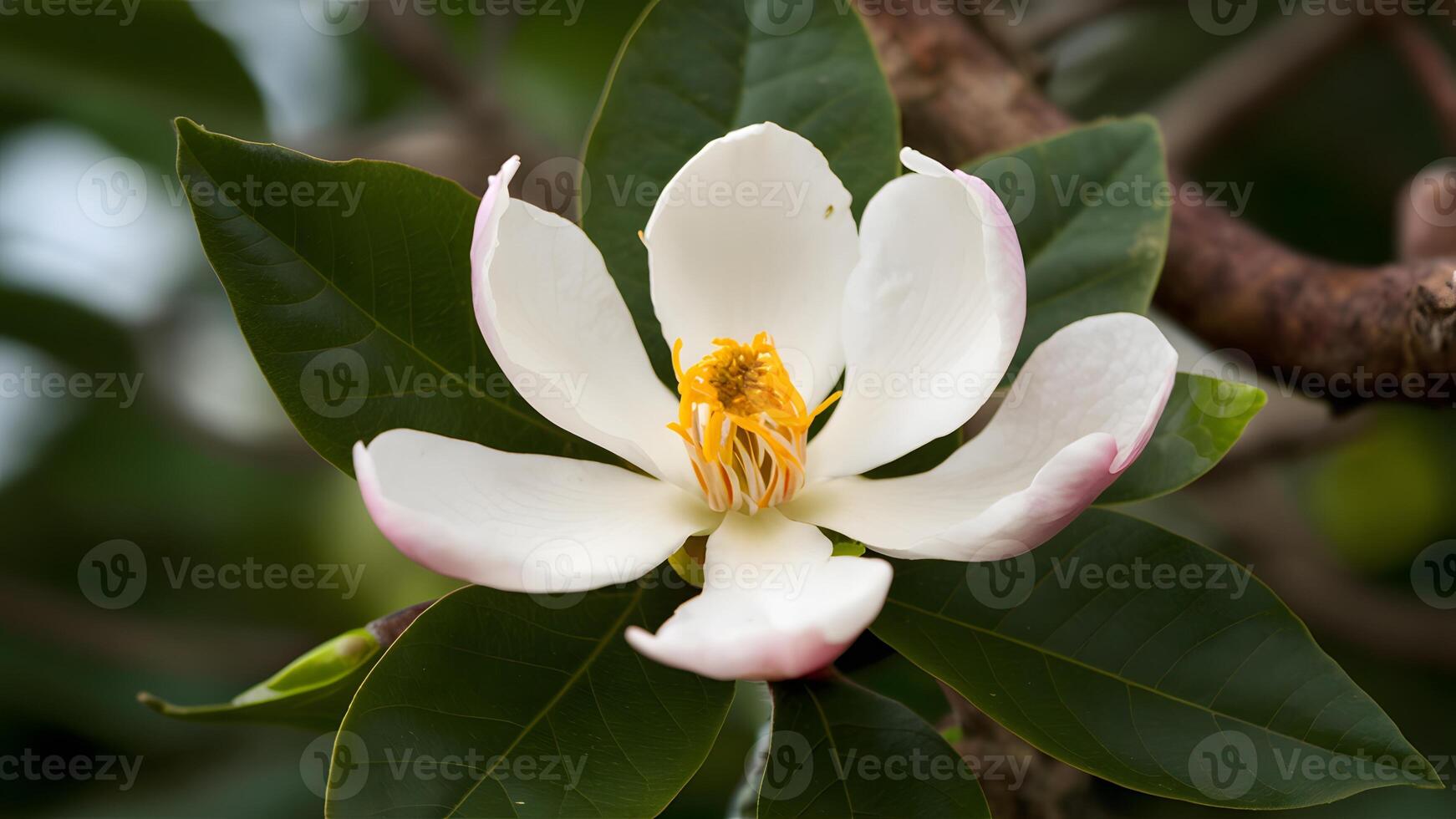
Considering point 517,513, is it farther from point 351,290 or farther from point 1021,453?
point 1021,453

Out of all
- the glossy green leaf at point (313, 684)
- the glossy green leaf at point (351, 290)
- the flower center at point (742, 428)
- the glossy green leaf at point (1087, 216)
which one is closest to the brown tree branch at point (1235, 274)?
the glossy green leaf at point (1087, 216)

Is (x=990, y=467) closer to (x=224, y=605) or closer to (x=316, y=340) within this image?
(x=316, y=340)

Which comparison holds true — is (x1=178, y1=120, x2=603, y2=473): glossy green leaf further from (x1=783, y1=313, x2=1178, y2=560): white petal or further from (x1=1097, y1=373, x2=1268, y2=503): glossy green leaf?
(x1=1097, y1=373, x2=1268, y2=503): glossy green leaf

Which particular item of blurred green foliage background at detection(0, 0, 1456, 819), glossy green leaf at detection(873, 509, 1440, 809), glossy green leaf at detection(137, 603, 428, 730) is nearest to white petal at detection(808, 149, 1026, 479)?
glossy green leaf at detection(873, 509, 1440, 809)

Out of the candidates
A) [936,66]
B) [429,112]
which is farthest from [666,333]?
[429,112]

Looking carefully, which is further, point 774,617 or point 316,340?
point 316,340

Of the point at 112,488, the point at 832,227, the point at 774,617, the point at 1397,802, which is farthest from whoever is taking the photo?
the point at 112,488

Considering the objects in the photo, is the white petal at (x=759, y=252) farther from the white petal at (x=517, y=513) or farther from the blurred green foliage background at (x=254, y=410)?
the blurred green foliage background at (x=254, y=410)
